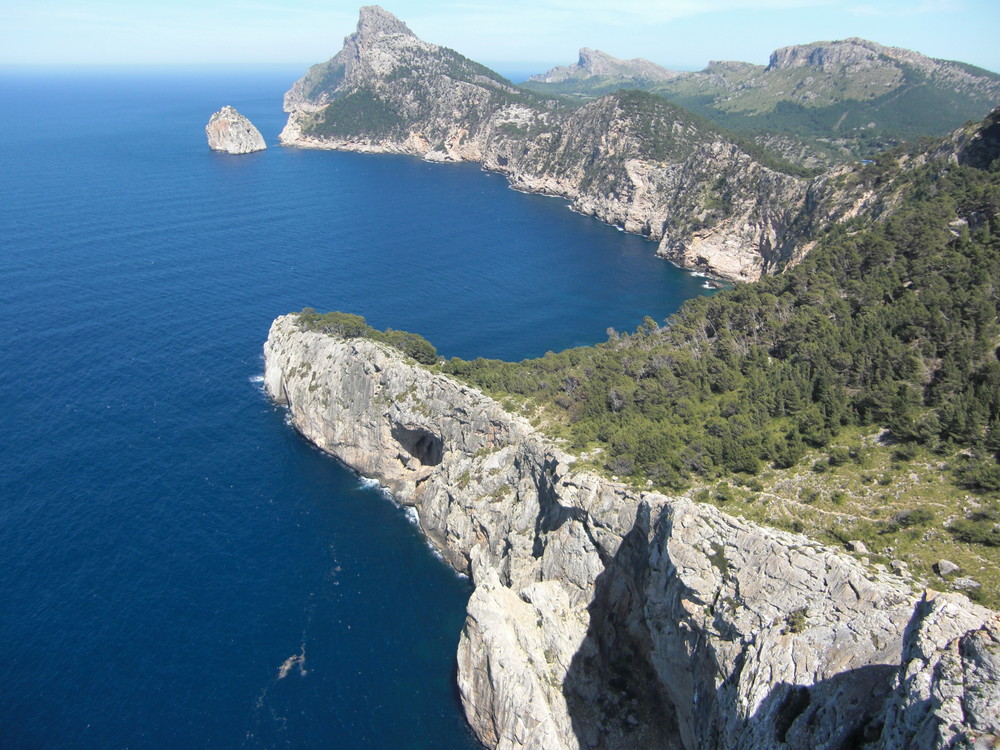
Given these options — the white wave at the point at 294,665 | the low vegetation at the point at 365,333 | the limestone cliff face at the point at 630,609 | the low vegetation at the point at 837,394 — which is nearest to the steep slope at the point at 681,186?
the low vegetation at the point at 837,394

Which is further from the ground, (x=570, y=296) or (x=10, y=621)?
(x=570, y=296)

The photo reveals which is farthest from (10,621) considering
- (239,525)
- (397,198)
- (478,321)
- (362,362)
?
(397,198)

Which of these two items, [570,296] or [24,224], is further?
[24,224]

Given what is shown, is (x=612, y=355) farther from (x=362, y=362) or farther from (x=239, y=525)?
(x=239, y=525)

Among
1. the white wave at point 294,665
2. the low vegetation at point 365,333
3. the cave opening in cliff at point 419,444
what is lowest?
the white wave at point 294,665

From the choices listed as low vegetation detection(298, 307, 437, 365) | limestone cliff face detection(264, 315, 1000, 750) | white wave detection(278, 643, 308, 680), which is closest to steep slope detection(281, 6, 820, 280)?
low vegetation detection(298, 307, 437, 365)

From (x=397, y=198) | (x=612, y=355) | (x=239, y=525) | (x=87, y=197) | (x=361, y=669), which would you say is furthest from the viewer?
(x=397, y=198)

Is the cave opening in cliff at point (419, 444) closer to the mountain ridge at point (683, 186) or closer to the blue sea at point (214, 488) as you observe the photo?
the blue sea at point (214, 488)
